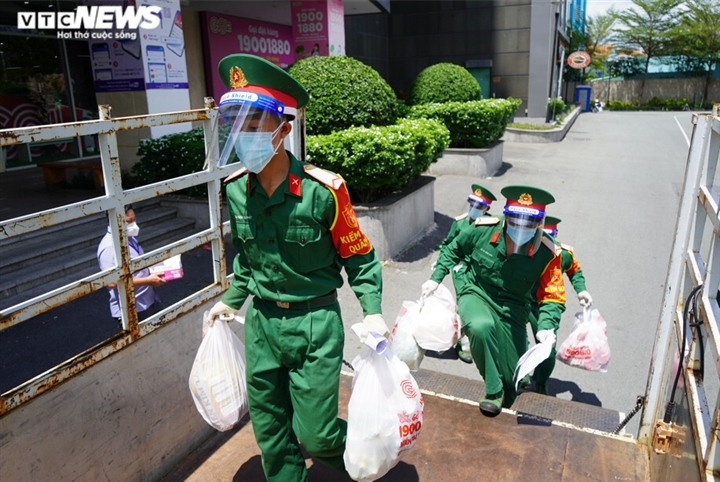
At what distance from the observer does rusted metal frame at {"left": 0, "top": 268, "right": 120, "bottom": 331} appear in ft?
6.70

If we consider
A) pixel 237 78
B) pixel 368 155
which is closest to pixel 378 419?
pixel 237 78

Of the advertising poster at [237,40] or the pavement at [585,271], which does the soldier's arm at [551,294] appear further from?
the advertising poster at [237,40]

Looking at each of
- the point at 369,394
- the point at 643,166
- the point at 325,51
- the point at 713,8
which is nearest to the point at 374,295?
the point at 369,394

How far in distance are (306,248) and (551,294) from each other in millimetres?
2094

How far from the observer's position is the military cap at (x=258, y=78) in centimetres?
227

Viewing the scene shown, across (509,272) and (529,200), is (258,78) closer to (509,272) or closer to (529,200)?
(529,200)

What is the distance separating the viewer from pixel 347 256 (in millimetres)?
2479

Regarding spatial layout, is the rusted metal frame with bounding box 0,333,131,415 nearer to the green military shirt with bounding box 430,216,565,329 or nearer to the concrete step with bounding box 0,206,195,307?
the green military shirt with bounding box 430,216,565,329

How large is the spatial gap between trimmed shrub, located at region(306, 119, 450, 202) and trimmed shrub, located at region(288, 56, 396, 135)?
0.28 meters

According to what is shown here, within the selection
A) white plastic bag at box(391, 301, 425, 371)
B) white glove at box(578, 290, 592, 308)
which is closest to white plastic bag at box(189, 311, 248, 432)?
white plastic bag at box(391, 301, 425, 371)

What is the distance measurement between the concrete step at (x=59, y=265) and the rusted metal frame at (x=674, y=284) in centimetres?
490

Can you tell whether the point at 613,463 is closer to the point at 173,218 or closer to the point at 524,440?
the point at 524,440

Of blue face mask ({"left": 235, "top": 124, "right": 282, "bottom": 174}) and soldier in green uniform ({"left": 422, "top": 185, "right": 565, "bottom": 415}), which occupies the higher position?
blue face mask ({"left": 235, "top": 124, "right": 282, "bottom": 174})

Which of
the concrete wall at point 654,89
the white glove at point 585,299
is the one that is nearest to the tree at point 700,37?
the concrete wall at point 654,89
